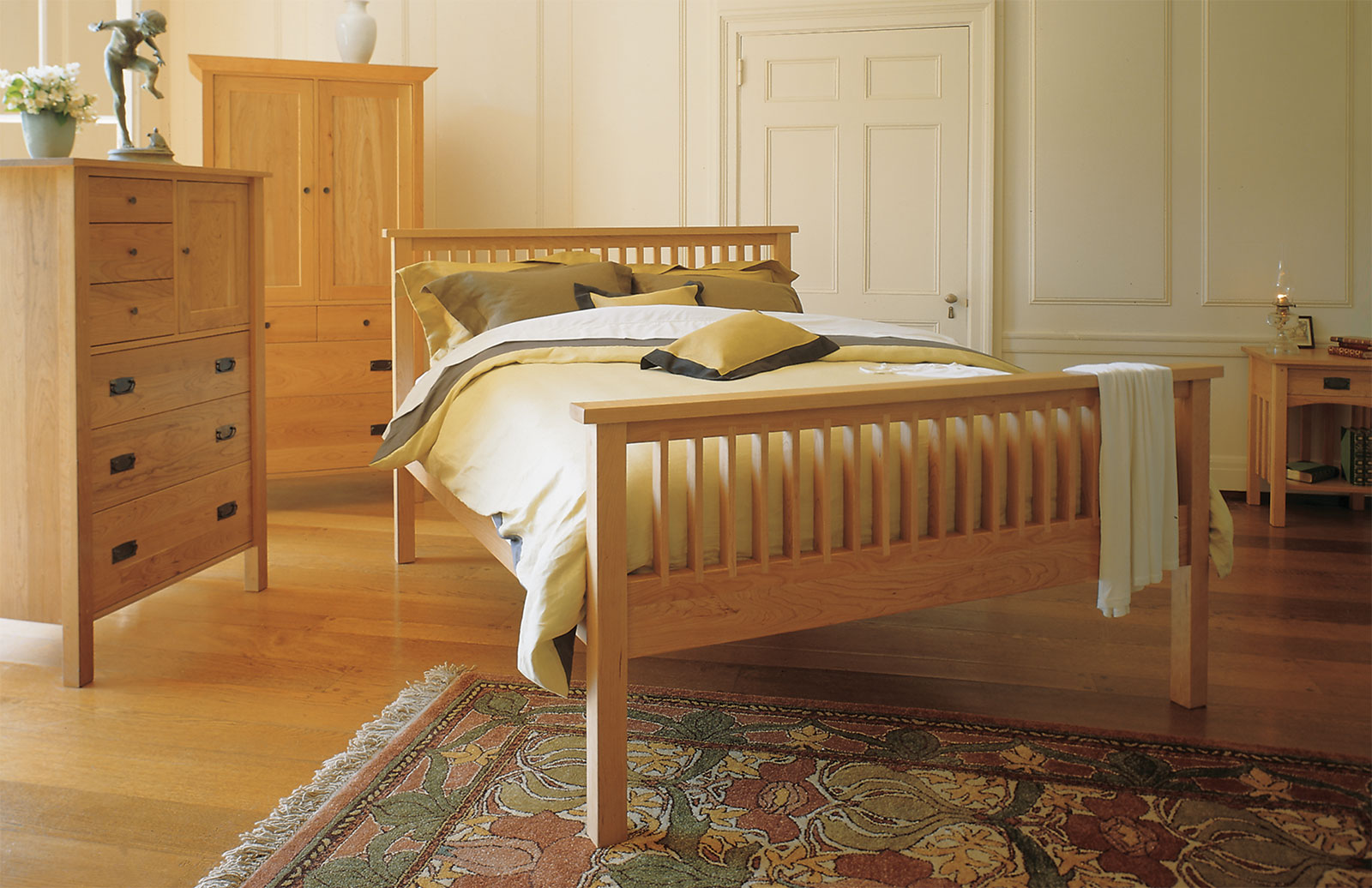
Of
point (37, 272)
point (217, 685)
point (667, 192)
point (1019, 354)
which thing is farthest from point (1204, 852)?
point (667, 192)

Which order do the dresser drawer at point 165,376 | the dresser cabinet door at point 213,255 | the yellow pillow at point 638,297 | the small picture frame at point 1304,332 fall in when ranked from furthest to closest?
1. the small picture frame at point 1304,332
2. the yellow pillow at point 638,297
3. the dresser cabinet door at point 213,255
4. the dresser drawer at point 165,376

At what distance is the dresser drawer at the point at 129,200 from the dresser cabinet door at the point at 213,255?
7 centimetres

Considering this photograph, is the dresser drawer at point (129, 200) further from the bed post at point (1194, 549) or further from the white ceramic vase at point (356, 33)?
the bed post at point (1194, 549)

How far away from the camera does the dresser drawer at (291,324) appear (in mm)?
4270

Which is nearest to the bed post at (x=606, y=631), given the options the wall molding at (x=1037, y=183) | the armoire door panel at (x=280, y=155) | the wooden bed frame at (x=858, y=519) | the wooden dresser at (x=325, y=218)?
the wooden bed frame at (x=858, y=519)

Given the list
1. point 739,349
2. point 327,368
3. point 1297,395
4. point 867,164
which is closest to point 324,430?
point 327,368

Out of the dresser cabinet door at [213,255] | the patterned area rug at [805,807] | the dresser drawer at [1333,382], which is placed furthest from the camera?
the dresser drawer at [1333,382]

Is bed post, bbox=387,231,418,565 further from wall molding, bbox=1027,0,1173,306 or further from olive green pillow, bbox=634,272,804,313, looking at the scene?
wall molding, bbox=1027,0,1173,306

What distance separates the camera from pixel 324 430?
4383mm

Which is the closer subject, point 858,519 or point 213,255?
point 858,519

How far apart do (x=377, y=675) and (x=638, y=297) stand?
4.52 feet

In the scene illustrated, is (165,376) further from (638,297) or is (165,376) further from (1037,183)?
(1037,183)

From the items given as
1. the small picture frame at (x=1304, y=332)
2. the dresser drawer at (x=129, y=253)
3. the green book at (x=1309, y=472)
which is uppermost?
the dresser drawer at (x=129, y=253)

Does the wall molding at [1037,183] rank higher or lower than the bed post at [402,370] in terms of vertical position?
higher
